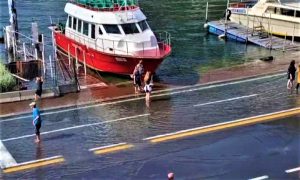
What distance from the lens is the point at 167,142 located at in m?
19.3

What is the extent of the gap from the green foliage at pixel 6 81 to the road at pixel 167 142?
3.24 metres

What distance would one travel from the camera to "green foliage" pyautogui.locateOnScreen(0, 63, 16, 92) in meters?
25.3

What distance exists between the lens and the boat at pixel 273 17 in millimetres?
41719

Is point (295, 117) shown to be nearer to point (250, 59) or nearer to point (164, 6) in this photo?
point (250, 59)

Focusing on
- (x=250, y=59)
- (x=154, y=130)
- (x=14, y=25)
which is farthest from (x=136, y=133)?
(x=14, y=25)

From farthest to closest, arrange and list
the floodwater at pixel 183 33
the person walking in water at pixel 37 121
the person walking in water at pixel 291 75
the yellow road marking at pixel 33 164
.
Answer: the floodwater at pixel 183 33 < the person walking in water at pixel 291 75 < the person walking in water at pixel 37 121 < the yellow road marking at pixel 33 164

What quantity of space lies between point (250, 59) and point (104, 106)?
1514 centimetres

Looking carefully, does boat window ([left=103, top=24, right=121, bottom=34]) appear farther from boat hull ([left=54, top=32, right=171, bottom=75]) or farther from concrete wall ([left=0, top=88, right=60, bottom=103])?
concrete wall ([left=0, top=88, right=60, bottom=103])

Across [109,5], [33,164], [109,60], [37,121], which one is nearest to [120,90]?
[109,60]

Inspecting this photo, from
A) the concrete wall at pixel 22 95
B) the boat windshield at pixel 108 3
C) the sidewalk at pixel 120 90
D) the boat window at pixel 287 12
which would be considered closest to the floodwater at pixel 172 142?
the sidewalk at pixel 120 90

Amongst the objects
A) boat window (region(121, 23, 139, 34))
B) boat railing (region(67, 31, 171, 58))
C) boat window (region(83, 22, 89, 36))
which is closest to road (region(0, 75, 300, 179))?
boat railing (region(67, 31, 171, 58))

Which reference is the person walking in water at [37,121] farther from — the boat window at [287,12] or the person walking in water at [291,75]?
the boat window at [287,12]

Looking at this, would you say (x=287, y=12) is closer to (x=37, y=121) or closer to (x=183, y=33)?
(x=183, y=33)

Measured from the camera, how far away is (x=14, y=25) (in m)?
38.0
